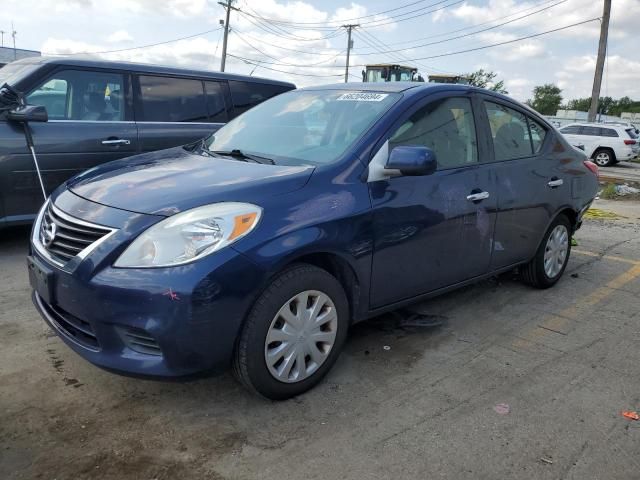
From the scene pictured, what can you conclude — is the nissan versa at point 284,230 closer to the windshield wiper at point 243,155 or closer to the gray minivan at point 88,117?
the windshield wiper at point 243,155

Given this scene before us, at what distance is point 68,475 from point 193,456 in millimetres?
496

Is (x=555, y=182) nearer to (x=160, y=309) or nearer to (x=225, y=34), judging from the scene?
(x=160, y=309)

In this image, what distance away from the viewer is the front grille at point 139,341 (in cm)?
241

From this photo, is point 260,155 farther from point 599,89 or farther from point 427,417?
point 599,89

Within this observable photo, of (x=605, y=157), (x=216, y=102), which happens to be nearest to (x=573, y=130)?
(x=605, y=157)

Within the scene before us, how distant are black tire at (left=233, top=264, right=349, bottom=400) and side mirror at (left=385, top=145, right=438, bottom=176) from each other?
723 millimetres

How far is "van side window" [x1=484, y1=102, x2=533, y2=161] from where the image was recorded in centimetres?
398

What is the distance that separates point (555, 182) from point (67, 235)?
368cm

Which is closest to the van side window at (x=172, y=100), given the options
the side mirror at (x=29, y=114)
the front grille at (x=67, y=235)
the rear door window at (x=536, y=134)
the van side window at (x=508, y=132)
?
the side mirror at (x=29, y=114)

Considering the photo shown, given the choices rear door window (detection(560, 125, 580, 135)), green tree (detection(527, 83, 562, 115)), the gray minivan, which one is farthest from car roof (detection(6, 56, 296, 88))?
green tree (detection(527, 83, 562, 115))

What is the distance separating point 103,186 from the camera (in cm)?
288

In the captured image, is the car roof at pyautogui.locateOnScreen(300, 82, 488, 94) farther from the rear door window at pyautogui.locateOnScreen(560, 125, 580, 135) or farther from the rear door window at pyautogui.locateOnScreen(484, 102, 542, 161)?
the rear door window at pyautogui.locateOnScreen(560, 125, 580, 135)

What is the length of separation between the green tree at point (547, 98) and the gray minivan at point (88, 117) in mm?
85602

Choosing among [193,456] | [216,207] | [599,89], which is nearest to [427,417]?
[193,456]
